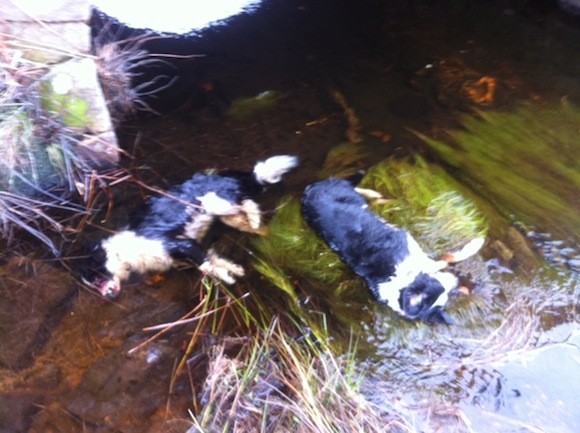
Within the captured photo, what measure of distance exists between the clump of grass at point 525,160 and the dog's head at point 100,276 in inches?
102

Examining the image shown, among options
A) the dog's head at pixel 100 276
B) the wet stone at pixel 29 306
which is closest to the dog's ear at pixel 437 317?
the dog's head at pixel 100 276

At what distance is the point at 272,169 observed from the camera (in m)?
3.76

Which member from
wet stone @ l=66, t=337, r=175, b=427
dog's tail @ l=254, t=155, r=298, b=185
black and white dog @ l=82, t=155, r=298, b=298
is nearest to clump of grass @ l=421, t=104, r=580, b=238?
dog's tail @ l=254, t=155, r=298, b=185

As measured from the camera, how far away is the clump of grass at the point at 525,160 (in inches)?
138

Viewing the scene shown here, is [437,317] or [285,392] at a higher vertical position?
[437,317]

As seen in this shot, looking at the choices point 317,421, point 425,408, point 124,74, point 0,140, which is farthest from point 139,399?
point 124,74

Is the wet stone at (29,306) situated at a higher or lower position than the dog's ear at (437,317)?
lower

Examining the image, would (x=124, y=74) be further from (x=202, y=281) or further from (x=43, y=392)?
(x=43, y=392)

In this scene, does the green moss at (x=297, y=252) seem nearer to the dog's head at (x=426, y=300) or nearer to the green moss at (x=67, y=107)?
the dog's head at (x=426, y=300)

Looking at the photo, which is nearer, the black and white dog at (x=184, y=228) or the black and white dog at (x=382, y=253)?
the black and white dog at (x=382, y=253)

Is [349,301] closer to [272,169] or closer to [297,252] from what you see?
[297,252]

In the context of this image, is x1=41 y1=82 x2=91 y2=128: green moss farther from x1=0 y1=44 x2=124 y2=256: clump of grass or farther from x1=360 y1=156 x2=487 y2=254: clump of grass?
x1=360 y1=156 x2=487 y2=254: clump of grass

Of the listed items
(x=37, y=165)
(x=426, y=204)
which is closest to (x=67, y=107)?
(x=37, y=165)

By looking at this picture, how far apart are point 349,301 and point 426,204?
955 mm
